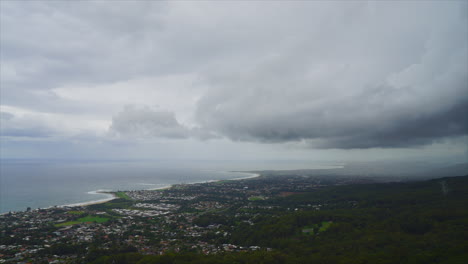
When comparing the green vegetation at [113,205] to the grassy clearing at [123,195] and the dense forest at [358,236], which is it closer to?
the grassy clearing at [123,195]

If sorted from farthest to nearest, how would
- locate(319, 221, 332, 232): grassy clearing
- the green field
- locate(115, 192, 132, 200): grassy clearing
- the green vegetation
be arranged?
locate(115, 192, 132, 200): grassy clearing
the green vegetation
the green field
locate(319, 221, 332, 232): grassy clearing

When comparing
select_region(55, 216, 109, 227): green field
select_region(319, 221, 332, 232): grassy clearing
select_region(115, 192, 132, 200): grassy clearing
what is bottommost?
select_region(115, 192, 132, 200): grassy clearing

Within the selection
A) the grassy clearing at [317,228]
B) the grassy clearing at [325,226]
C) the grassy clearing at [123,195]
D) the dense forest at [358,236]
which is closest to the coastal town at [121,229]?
the dense forest at [358,236]

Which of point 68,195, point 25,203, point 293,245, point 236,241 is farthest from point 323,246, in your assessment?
point 68,195

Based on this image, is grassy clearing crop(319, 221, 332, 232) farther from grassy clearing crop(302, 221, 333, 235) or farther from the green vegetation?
the green vegetation

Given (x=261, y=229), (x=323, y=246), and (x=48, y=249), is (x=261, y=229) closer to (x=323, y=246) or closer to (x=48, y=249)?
(x=323, y=246)

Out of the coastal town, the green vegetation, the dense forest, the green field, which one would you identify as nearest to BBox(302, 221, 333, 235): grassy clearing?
the dense forest
